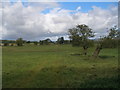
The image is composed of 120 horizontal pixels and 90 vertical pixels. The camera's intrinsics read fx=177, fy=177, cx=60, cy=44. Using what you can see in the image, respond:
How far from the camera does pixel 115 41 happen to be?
31.8 meters

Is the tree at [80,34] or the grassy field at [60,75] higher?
the tree at [80,34]

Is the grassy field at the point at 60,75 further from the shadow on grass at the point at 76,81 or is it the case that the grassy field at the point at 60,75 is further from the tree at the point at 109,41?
the tree at the point at 109,41

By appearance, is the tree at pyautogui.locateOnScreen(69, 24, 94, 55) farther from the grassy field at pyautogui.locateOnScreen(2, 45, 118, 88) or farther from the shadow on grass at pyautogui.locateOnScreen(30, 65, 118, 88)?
the shadow on grass at pyautogui.locateOnScreen(30, 65, 118, 88)

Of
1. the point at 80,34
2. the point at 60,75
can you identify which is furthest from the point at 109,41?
the point at 60,75

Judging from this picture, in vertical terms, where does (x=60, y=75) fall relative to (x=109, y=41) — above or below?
below

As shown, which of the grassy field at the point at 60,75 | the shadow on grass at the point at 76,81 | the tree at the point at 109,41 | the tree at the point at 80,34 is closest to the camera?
the shadow on grass at the point at 76,81

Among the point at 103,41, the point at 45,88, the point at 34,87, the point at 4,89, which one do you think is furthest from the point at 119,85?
the point at 103,41

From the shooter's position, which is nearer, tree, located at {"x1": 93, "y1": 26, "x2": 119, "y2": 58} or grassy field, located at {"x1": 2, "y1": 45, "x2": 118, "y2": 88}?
grassy field, located at {"x1": 2, "y1": 45, "x2": 118, "y2": 88}

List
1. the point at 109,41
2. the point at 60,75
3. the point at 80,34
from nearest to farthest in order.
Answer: the point at 60,75 < the point at 109,41 < the point at 80,34

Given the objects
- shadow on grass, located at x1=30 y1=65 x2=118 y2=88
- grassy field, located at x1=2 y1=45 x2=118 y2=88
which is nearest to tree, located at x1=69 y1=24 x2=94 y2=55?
grassy field, located at x1=2 y1=45 x2=118 y2=88

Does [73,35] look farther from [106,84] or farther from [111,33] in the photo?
[106,84]

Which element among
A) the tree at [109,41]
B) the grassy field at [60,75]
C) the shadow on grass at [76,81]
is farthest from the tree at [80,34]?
the shadow on grass at [76,81]

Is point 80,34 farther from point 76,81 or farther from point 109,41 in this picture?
point 76,81

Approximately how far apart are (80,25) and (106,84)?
33.2 meters
